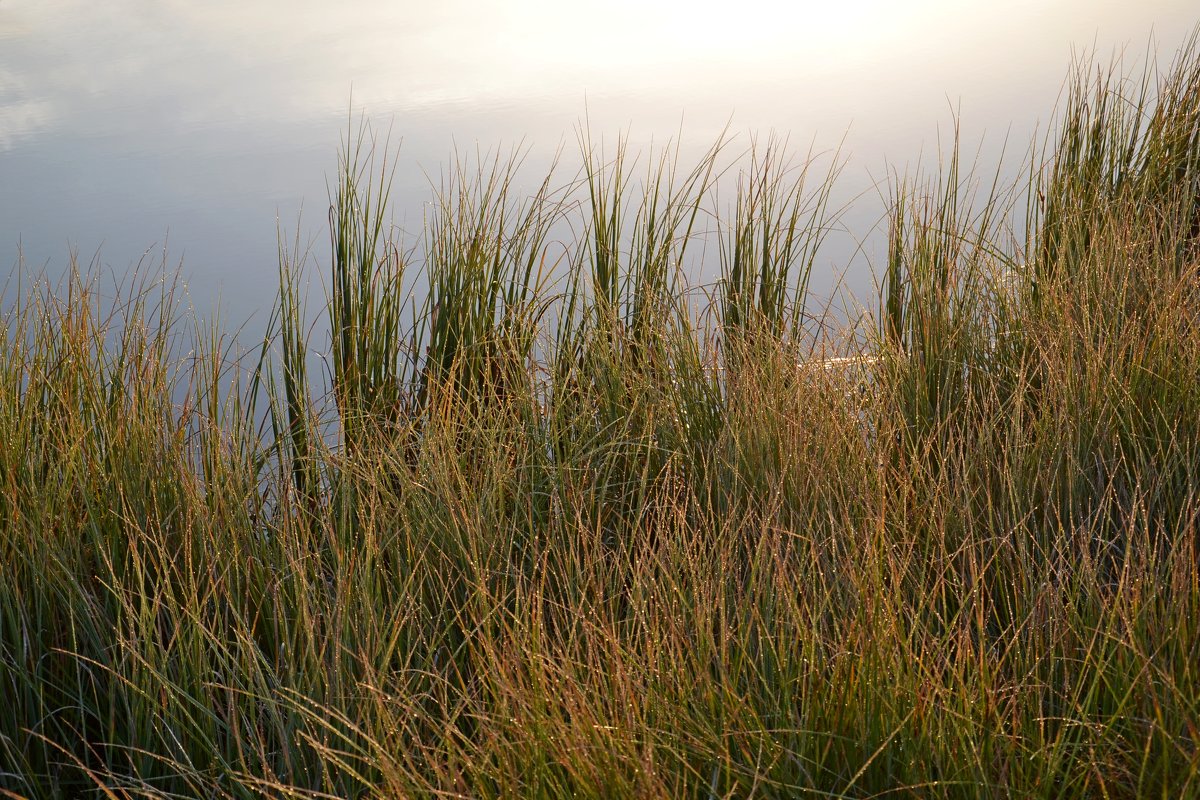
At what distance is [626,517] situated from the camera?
1784 millimetres

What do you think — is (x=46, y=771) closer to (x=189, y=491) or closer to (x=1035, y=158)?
(x=189, y=491)

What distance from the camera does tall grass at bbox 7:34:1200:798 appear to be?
0.96 metres

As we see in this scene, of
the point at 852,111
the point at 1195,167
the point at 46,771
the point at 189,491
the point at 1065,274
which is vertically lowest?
the point at 46,771

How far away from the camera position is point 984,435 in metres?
1.63

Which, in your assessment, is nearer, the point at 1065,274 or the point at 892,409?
the point at 892,409

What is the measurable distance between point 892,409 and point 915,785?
1.18 m

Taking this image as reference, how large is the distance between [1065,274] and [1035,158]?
997 millimetres

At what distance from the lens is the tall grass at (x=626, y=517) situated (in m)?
0.96

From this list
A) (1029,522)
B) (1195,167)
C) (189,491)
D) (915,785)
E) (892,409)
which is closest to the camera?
(915,785)

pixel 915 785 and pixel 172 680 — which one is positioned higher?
pixel 915 785

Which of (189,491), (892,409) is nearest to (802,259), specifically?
(892,409)

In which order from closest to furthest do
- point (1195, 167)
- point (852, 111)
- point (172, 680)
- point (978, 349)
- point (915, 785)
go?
point (915, 785) < point (172, 680) < point (978, 349) < point (1195, 167) < point (852, 111)

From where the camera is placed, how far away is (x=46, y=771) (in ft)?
4.27

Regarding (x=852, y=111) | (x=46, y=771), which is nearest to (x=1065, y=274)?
(x=46, y=771)
